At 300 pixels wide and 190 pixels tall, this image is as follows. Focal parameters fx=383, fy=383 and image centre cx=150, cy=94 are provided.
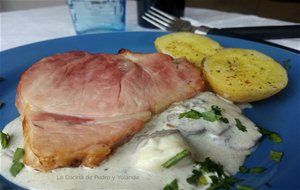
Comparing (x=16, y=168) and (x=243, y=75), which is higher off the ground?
(x=243, y=75)

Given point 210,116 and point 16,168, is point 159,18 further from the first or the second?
point 16,168

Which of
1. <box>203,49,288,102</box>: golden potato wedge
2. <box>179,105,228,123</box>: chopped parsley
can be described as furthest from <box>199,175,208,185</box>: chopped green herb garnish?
<box>203,49,288,102</box>: golden potato wedge

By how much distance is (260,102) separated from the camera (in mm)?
1126

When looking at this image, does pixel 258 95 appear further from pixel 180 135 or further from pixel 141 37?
pixel 141 37

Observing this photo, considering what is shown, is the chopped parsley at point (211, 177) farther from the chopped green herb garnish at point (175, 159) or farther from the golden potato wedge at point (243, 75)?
the golden potato wedge at point (243, 75)

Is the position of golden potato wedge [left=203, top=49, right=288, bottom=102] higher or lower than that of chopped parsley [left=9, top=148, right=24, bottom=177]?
higher

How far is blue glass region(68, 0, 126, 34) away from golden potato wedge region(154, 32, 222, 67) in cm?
39

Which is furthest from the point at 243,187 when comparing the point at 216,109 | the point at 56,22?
the point at 56,22

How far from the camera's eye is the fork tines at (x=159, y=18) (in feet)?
5.22

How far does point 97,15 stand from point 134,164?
3.04 feet

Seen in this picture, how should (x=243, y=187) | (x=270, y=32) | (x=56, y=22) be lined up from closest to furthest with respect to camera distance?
(x=243, y=187)
(x=270, y=32)
(x=56, y=22)

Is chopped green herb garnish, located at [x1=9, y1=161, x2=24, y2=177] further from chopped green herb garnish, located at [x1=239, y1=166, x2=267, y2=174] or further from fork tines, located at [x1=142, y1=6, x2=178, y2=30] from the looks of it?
fork tines, located at [x1=142, y1=6, x2=178, y2=30]

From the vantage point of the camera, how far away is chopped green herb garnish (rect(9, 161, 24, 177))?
847mm

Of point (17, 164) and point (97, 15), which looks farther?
point (97, 15)
